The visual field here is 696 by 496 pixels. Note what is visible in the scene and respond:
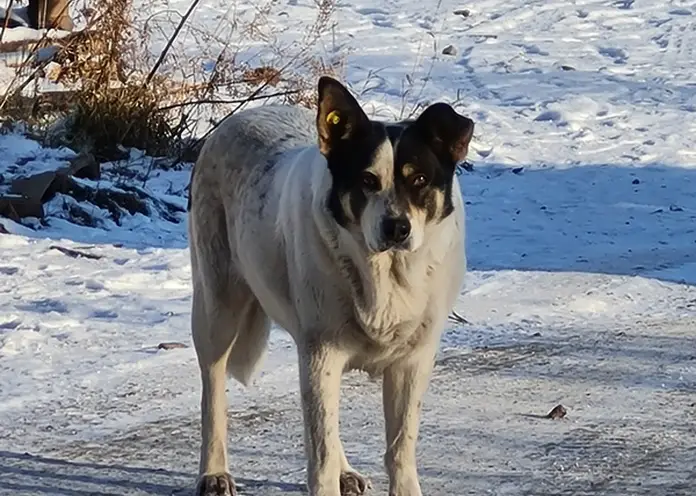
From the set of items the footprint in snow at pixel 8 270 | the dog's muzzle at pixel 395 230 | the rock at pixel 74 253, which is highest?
the dog's muzzle at pixel 395 230

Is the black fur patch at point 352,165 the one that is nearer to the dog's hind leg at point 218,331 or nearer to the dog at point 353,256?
the dog at point 353,256

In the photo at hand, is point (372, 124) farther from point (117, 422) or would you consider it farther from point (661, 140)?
point (661, 140)

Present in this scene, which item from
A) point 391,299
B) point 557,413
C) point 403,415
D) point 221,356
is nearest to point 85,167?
point 557,413

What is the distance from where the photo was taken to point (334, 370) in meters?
4.95

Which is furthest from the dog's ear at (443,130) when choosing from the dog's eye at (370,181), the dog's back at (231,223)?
the dog's back at (231,223)

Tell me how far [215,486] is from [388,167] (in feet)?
5.31

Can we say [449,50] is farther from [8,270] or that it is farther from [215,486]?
[215,486]

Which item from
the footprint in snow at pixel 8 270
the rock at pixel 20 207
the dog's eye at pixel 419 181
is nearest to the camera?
the dog's eye at pixel 419 181

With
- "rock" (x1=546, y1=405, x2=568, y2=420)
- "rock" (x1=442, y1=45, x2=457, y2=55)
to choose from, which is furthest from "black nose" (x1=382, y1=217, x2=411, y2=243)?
"rock" (x1=442, y1=45, x2=457, y2=55)

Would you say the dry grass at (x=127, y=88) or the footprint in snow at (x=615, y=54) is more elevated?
the dry grass at (x=127, y=88)

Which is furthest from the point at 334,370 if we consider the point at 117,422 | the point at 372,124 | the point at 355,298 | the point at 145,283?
the point at 145,283

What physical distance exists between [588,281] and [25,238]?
3.88 m

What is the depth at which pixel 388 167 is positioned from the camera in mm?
4645

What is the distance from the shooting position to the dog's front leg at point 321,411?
494 centimetres
